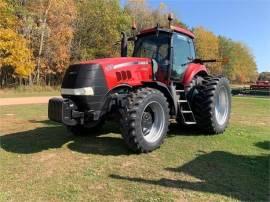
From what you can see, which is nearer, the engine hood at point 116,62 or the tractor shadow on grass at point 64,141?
the engine hood at point 116,62

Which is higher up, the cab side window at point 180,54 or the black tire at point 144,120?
the cab side window at point 180,54

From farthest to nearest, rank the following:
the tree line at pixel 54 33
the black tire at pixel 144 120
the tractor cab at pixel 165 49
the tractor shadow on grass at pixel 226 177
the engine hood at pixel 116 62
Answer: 1. the tree line at pixel 54 33
2. the tractor cab at pixel 165 49
3. the engine hood at pixel 116 62
4. the black tire at pixel 144 120
5. the tractor shadow on grass at pixel 226 177

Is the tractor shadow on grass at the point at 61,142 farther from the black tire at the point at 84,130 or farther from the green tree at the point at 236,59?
the green tree at the point at 236,59

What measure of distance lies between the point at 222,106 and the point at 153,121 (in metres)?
2.88

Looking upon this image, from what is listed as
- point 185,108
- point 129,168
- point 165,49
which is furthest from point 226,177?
point 165,49

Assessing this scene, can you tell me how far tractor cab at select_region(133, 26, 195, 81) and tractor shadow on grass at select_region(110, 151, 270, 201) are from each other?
226 cm

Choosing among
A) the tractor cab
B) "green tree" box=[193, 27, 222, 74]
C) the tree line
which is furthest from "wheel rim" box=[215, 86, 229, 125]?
"green tree" box=[193, 27, 222, 74]

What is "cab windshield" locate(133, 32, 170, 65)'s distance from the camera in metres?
7.82

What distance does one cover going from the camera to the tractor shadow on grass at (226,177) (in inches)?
185

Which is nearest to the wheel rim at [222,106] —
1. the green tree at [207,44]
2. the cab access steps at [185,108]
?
the cab access steps at [185,108]

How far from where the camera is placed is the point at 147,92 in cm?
641

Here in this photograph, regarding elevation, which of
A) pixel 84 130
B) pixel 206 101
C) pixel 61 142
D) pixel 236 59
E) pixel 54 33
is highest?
pixel 236 59

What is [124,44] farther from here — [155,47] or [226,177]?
[226,177]

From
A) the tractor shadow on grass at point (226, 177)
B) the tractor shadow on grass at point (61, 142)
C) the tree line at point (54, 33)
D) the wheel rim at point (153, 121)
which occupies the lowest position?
the tractor shadow on grass at point (226, 177)
